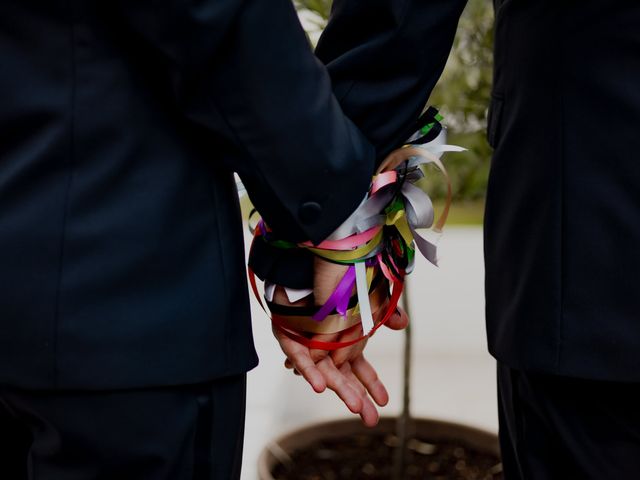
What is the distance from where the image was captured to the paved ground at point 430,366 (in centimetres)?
339

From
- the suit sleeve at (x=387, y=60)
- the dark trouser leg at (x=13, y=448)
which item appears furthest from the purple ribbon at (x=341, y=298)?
the dark trouser leg at (x=13, y=448)

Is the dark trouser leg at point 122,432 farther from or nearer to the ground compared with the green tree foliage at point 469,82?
nearer to the ground

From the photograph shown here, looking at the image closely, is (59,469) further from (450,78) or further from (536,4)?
(450,78)

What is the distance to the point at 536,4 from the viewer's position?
121 centimetres

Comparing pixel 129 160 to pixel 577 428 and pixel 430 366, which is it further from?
pixel 430 366

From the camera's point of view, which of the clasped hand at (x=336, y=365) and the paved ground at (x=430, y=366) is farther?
the paved ground at (x=430, y=366)

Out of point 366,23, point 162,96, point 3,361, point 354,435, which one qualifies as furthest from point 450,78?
point 3,361

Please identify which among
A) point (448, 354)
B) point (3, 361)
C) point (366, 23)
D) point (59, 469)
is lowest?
point (448, 354)

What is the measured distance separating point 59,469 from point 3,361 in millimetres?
147

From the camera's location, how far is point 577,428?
4.02ft

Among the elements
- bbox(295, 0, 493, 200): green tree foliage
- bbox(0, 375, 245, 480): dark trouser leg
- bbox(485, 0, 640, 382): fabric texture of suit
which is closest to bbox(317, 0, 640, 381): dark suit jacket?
bbox(485, 0, 640, 382): fabric texture of suit

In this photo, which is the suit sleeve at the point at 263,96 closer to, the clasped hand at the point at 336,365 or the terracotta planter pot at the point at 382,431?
the clasped hand at the point at 336,365

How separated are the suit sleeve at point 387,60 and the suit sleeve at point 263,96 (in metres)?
0.15

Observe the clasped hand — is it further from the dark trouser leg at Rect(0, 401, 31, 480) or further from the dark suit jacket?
the dark trouser leg at Rect(0, 401, 31, 480)
